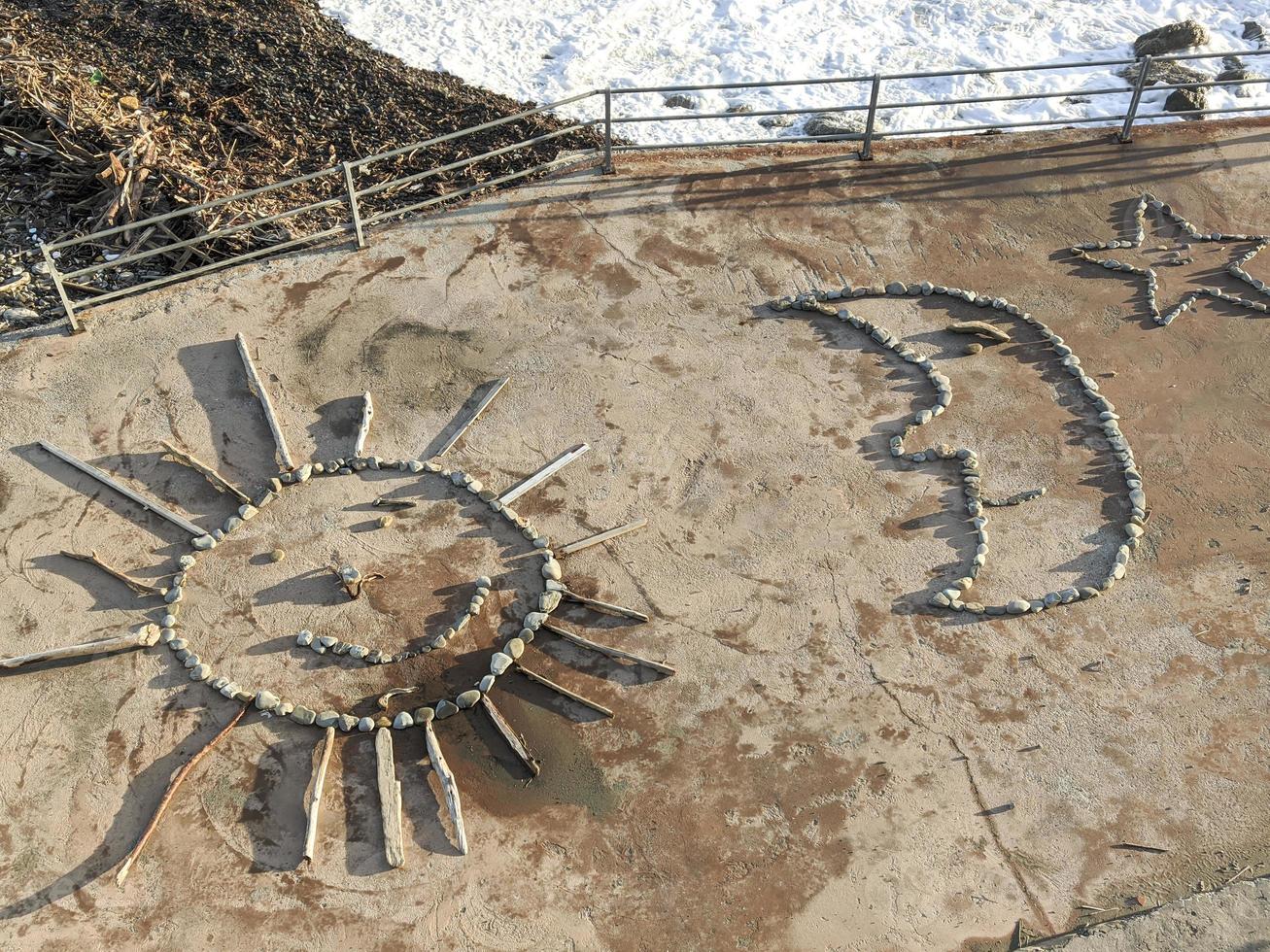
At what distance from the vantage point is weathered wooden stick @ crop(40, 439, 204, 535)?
845 cm

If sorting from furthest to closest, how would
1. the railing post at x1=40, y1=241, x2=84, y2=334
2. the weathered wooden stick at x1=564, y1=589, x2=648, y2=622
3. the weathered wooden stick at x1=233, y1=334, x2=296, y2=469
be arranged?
the railing post at x1=40, y1=241, x2=84, y2=334
the weathered wooden stick at x1=233, y1=334, x2=296, y2=469
the weathered wooden stick at x1=564, y1=589, x2=648, y2=622

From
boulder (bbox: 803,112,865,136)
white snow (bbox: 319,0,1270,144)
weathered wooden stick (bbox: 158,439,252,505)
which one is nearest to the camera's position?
weathered wooden stick (bbox: 158,439,252,505)

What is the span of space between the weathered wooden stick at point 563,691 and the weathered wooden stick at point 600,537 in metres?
1.07

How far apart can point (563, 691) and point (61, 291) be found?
19.5ft

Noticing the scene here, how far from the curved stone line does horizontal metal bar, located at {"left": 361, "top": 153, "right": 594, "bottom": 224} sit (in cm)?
317

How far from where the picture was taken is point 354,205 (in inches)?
413

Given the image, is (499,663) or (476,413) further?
(476,413)

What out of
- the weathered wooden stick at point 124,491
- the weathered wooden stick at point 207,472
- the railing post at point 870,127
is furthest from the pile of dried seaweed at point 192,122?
the railing post at point 870,127

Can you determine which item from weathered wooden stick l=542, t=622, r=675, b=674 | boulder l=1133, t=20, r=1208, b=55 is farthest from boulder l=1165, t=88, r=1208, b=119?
weathered wooden stick l=542, t=622, r=675, b=674

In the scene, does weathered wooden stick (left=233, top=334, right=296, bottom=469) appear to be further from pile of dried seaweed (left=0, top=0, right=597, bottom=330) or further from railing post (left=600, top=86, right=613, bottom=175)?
railing post (left=600, top=86, right=613, bottom=175)

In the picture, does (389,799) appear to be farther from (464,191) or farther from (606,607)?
(464,191)


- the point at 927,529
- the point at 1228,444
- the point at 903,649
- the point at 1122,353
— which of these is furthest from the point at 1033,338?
the point at 903,649

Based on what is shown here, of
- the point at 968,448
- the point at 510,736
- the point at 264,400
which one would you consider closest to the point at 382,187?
the point at 264,400

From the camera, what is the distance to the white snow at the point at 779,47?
525 inches
